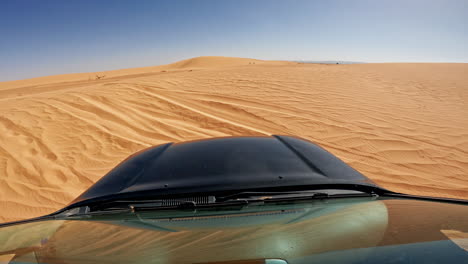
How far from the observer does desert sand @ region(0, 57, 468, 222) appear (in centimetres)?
452

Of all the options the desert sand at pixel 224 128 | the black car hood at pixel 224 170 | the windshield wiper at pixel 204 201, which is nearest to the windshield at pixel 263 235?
the windshield wiper at pixel 204 201

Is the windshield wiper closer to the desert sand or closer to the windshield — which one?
the windshield

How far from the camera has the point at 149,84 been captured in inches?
456

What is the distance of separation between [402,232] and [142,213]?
124 centimetres

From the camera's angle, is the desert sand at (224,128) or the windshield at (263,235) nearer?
the windshield at (263,235)

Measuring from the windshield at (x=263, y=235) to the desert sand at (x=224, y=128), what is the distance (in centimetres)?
297

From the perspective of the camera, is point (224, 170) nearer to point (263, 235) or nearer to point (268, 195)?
point (268, 195)

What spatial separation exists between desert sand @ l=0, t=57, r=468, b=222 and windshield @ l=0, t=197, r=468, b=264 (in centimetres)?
297

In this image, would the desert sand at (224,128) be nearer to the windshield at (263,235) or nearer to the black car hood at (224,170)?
the black car hood at (224,170)

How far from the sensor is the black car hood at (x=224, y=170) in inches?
66.6

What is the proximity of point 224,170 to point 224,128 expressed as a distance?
5191 millimetres

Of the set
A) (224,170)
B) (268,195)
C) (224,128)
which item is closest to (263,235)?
(268,195)

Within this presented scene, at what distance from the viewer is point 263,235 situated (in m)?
1.22

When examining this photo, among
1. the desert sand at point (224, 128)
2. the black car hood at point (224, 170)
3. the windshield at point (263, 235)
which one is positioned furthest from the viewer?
the desert sand at point (224, 128)
